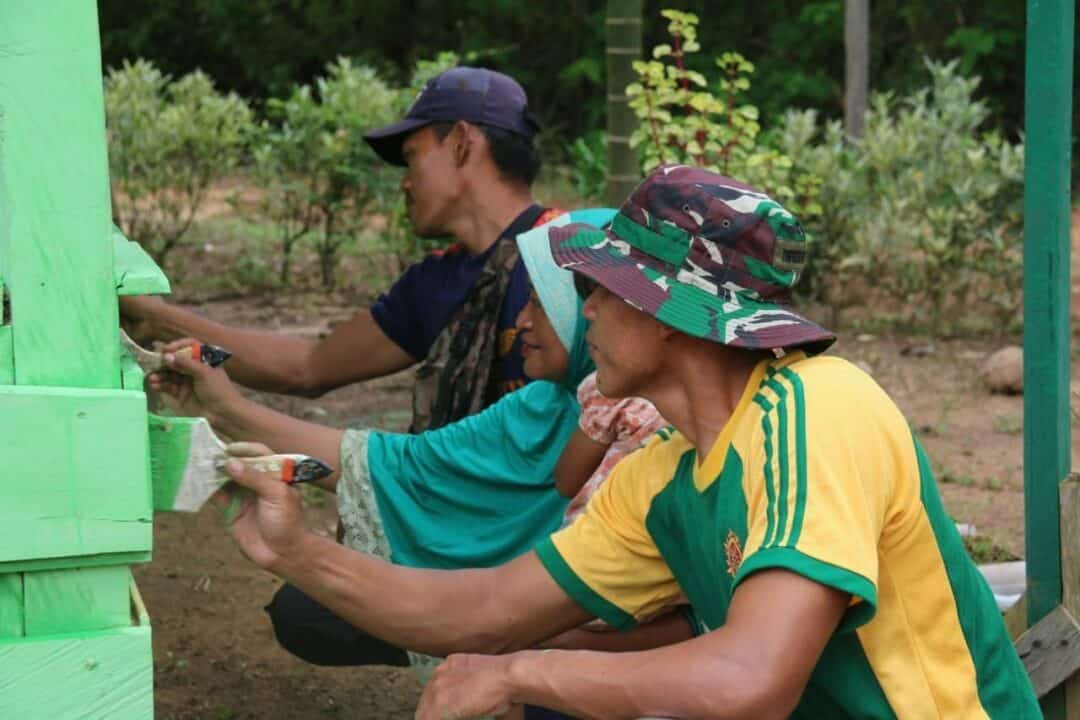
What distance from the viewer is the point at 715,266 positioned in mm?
2277

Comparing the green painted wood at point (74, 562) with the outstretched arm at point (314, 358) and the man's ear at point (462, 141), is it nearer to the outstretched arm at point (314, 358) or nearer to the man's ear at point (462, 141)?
the man's ear at point (462, 141)

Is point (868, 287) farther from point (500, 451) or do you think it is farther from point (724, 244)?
point (724, 244)

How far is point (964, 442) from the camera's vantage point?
20.9 ft

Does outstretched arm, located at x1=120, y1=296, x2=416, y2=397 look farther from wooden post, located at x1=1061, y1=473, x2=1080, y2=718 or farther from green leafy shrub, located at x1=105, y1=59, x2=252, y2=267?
green leafy shrub, located at x1=105, y1=59, x2=252, y2=267

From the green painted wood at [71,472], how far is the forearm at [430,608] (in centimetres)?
68

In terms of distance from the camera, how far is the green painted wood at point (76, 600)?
1924 millimetres

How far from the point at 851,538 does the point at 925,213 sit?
608cm

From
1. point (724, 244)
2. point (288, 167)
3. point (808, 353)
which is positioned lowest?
point (288, 167)

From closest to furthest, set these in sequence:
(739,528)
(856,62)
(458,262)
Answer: (739,528) → (458,262) → (856,62)

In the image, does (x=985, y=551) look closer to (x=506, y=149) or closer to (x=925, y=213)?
(x=506, y=149)

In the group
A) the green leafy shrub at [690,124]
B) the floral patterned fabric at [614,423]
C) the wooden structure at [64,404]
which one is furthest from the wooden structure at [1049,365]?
the green leafy shrub at [690,124]

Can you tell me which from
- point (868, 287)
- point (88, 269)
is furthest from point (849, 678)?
point (868, 287)

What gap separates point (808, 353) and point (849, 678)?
0.46 metres

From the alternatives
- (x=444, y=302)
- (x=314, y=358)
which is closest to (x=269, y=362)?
(x=314, y=358)
